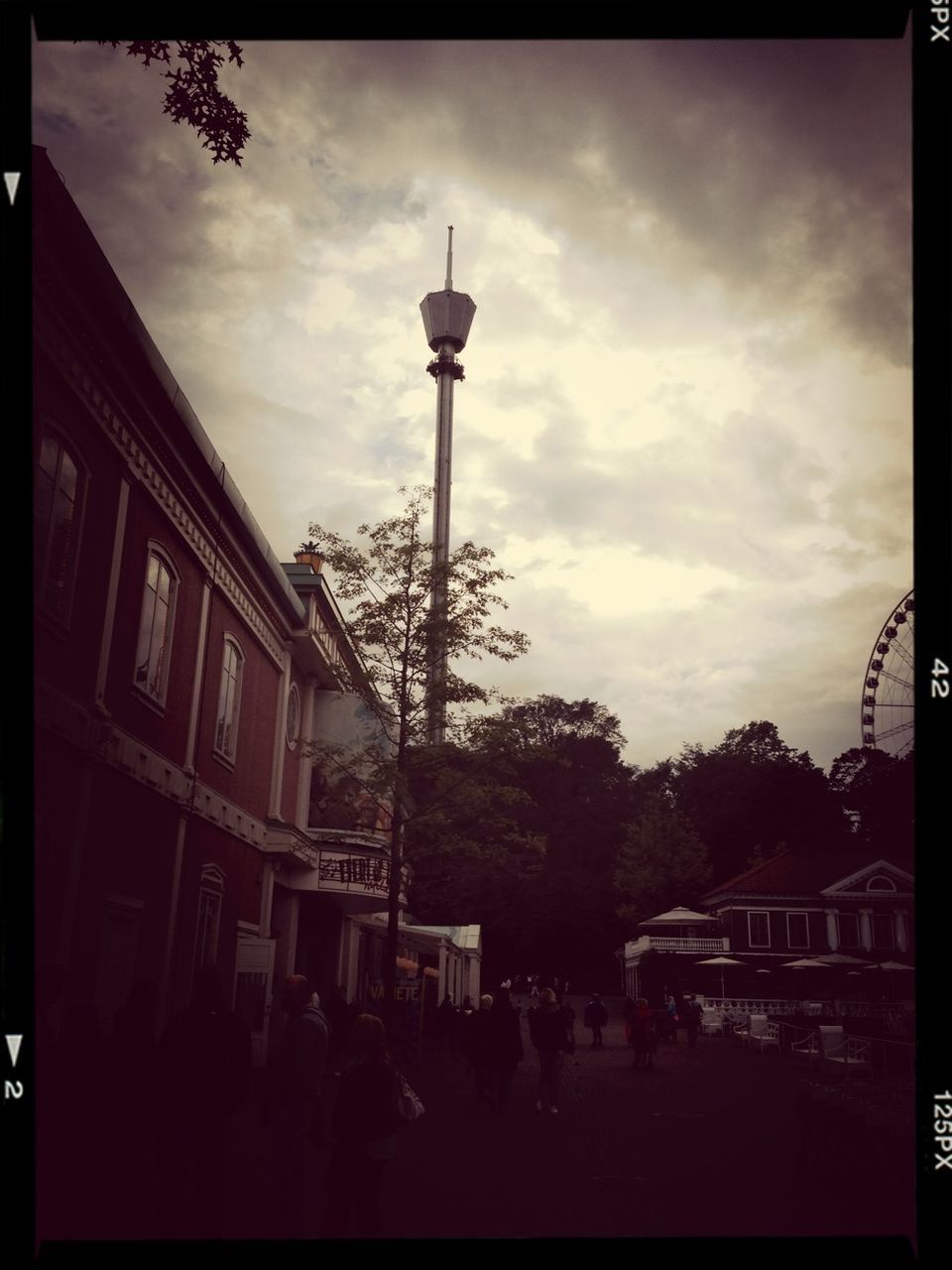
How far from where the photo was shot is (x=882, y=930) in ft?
150

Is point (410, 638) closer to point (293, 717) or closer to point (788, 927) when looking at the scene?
point (293, 717)

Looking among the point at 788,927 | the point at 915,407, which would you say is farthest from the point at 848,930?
the point at 915,407

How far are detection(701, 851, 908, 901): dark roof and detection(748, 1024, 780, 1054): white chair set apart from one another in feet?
56.4

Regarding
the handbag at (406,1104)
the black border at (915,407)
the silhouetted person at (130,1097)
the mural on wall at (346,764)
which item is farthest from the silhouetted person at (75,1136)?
the mural on wall at (346,764)

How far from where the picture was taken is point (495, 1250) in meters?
5.93

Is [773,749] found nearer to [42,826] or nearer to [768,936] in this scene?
[768,936]

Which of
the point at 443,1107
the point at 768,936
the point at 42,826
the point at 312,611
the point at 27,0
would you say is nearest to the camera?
the point at 27,0

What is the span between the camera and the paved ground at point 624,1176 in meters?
7.77

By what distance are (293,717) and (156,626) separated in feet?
32.2

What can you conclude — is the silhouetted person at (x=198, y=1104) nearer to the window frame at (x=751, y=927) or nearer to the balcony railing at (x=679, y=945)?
the balcony railing at (x=679, y=945)

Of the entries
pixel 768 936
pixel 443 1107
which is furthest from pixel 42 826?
pixel 768 936

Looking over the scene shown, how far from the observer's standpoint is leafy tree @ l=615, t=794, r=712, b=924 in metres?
54.9

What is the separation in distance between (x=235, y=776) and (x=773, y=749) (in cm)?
5312

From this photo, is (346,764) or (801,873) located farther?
(801,873)
